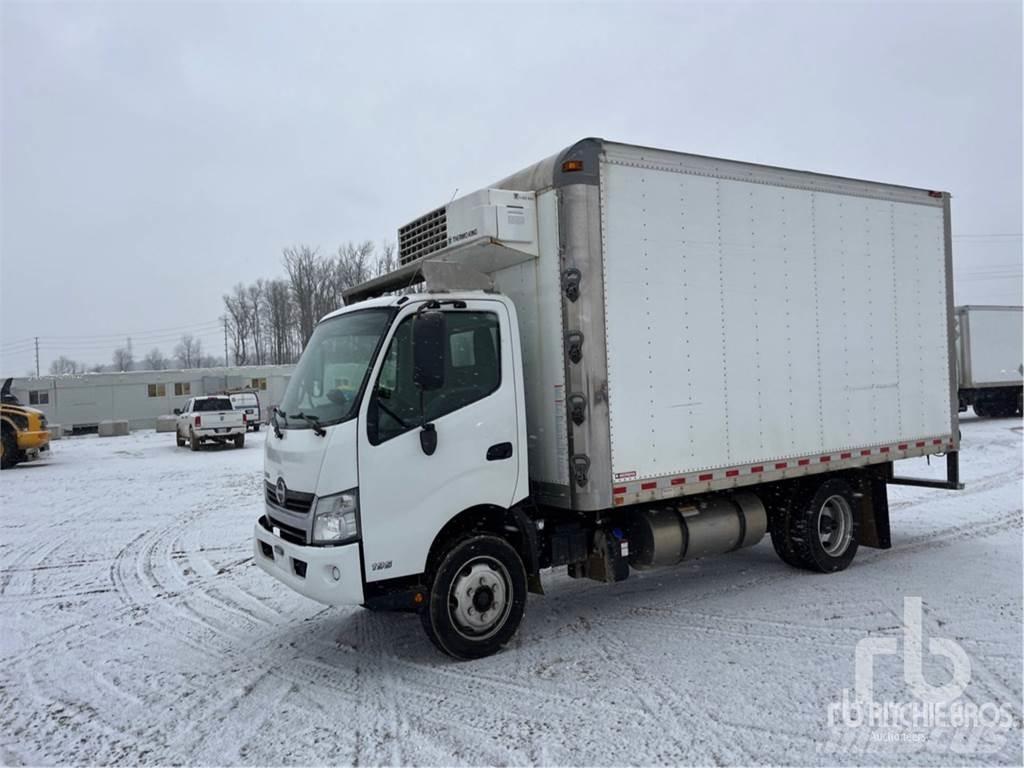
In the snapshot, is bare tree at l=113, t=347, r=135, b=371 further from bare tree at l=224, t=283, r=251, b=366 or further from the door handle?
the door handle

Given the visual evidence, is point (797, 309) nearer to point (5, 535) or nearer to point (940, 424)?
point (940, 424)

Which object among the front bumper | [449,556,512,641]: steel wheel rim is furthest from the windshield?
[449,556,512,641]: steel wheel rim

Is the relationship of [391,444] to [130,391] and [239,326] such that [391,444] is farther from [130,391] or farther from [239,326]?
[239,326]

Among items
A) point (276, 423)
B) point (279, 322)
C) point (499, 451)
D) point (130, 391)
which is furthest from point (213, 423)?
point (279, 322)

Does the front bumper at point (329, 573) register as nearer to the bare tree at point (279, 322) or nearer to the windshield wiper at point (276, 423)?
the windshield wiper at point (276, 423)

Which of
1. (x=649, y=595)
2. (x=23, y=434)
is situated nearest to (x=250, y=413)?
(x=23, y=434)

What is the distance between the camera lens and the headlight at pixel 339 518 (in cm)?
491

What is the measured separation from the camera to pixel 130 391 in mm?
42719

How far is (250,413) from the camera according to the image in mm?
38031

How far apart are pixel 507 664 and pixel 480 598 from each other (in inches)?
20.2

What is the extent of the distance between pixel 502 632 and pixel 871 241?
214 inches

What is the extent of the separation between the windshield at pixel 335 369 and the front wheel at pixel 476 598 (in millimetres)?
1352

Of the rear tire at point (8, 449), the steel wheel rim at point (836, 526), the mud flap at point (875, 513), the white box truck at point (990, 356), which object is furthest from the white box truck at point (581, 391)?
the white box truck at point (990, 356)

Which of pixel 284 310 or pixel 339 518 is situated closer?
pixel 339 518
